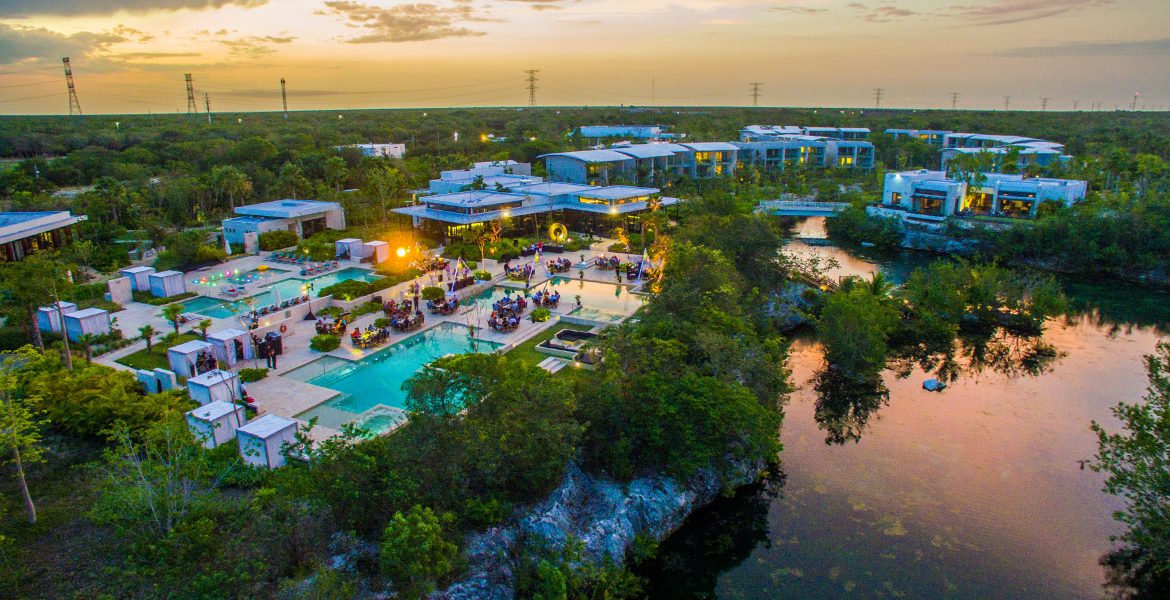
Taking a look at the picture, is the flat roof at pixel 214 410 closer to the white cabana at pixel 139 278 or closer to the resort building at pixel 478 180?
the white cabana at pixel 139 278

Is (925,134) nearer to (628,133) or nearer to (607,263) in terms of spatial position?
(628,133)

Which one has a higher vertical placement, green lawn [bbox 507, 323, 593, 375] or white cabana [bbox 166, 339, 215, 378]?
white cabana [bbox 166, 339, 215, 378]

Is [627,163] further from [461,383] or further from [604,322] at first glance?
[461,383]

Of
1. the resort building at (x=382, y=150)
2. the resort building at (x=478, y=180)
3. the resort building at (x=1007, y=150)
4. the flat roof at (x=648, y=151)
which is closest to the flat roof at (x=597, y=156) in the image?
the flat roof at (x=648, y=151)

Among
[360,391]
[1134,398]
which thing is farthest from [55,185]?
[1134,398]

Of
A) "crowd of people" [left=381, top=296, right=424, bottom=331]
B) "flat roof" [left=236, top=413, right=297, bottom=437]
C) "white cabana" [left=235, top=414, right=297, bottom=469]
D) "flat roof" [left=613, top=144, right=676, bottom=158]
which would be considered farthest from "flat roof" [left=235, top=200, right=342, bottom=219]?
"white cabana" [left=235, top=414, right=297, bottom=469]

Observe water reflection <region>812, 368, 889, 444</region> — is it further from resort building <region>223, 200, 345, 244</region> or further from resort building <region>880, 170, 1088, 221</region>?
resort building <region>223, 200, 345, 244</region>
